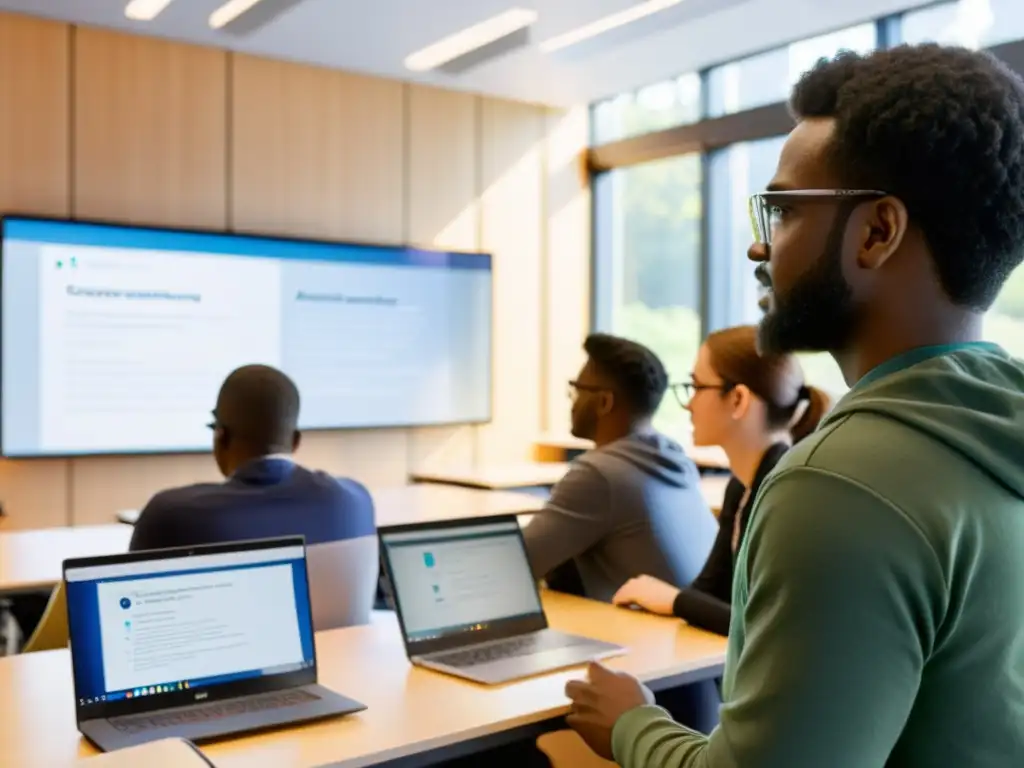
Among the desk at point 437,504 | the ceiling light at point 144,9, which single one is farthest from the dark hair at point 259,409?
the ceiling light at point 144,9

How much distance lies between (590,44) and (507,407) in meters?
2.29

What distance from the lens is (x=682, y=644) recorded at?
2.26m

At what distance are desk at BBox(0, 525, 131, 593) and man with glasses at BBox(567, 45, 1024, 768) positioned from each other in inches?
83.9

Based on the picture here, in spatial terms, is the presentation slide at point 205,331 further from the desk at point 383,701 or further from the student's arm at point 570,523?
the desk at point 383,701

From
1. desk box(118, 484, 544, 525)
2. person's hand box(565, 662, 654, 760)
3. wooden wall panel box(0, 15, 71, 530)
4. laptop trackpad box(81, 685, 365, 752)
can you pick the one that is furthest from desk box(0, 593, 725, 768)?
wooden wall panel box(0, 15, 71, 530)

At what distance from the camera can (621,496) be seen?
8.91ft

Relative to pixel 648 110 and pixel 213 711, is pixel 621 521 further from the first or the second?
pixel 648 110

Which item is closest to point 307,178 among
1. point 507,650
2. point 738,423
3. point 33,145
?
point 33,145

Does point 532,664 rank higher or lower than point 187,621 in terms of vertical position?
lower

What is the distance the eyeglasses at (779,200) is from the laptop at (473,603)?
104cm

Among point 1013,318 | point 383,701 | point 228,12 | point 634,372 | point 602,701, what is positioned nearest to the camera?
point 602,701

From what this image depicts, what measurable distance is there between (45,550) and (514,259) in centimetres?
371

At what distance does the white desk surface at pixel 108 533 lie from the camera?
305cm

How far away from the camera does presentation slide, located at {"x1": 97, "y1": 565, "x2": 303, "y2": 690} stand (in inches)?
68.9
